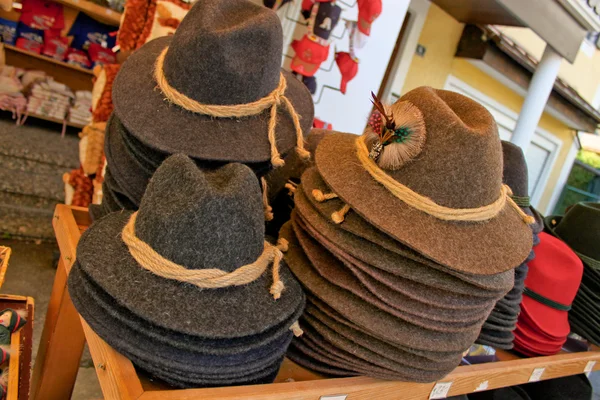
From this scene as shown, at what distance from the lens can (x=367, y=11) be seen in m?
1.79

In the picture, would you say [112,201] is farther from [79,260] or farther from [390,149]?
[390,149]

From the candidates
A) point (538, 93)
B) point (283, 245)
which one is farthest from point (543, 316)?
point (538, 93)

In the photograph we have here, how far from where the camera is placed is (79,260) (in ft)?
2.06

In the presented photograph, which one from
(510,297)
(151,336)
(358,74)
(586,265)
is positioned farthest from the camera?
(358,74)

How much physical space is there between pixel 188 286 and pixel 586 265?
1.39m

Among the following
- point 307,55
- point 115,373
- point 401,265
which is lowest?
point 115,373

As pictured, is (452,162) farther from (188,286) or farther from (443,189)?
(188,286)

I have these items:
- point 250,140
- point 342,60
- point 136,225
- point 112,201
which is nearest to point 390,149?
point 250,140

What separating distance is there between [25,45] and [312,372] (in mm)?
3083

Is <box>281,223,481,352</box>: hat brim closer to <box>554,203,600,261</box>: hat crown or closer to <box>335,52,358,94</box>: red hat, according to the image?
<box>554,203,600,261</box>: hat crown

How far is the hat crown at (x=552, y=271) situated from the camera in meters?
1.28

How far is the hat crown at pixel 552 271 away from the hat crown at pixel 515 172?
0.75 ft

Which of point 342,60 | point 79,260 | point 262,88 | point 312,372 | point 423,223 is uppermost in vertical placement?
point 342,60

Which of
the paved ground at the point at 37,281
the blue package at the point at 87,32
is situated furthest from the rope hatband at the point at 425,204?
the blue package at the point at 87,32
